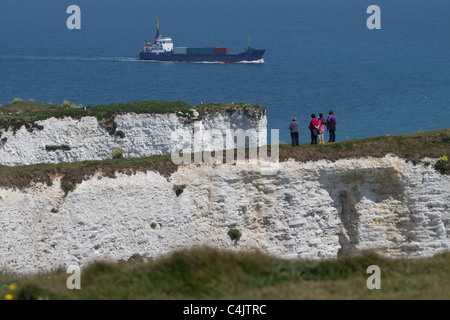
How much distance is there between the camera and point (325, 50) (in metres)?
170

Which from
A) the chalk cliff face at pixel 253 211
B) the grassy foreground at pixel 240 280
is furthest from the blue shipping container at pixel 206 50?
the grassy foreground at pixel 240 280

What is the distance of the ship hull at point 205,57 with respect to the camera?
486 feet

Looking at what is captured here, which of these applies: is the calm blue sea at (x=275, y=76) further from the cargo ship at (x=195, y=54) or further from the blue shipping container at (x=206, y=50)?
the blue shipping container at (x=206, y=50)

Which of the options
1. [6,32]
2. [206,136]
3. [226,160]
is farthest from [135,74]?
[226,160]

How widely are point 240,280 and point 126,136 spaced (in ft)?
85.8

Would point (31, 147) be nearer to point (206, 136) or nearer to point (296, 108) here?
point (206, 136)

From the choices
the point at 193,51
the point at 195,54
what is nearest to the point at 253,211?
the point at 195,54

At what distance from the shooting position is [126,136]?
152 ft

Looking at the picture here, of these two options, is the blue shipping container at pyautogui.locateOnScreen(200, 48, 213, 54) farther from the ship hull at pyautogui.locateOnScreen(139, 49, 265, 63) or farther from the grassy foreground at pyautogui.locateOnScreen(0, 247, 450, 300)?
the grassy foreground at pyautogui.locateOnScreen(0, 247, 450, 300)

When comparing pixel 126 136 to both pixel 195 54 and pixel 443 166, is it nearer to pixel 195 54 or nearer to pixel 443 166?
pixel 443 166

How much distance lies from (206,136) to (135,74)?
9415cm

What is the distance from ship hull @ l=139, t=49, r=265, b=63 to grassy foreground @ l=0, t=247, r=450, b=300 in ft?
416

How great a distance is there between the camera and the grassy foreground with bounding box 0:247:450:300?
67.2 ft

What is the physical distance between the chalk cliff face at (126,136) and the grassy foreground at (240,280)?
2098 centimetres
